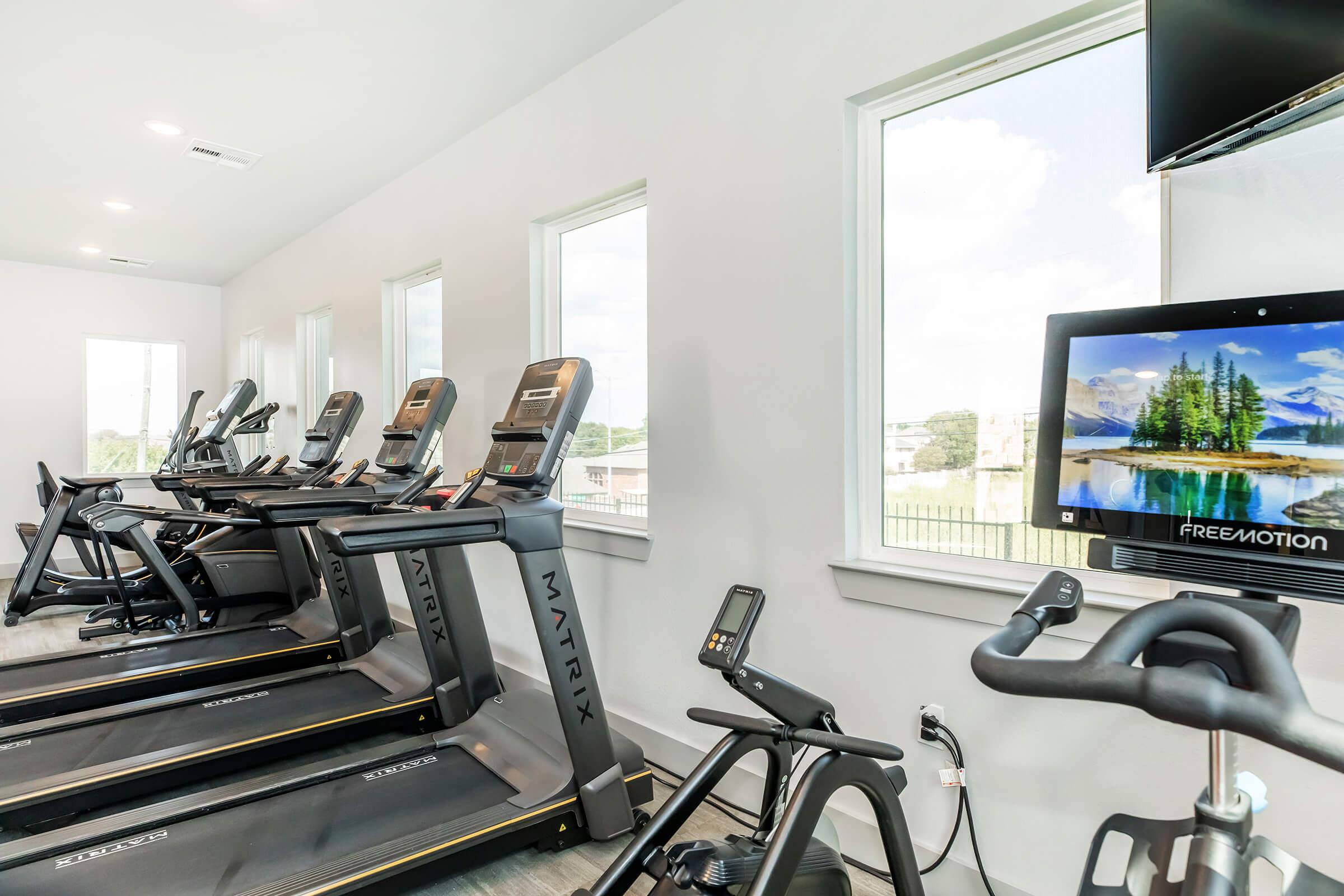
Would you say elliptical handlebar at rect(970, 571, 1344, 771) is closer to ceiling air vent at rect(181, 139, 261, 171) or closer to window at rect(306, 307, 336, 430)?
ceiling air vent at rect(181, 139, 261, 171)

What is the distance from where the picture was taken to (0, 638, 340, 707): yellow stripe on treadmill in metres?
2.87

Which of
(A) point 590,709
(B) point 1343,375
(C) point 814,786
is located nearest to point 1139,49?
(B) point 1343,375

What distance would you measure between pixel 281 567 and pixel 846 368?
3588 mm

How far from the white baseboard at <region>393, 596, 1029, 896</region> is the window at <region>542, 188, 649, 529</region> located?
2.57 ft

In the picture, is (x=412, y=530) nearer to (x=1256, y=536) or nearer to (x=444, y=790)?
(x=444, y=790)

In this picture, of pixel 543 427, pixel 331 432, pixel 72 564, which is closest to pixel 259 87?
pixel 331 432

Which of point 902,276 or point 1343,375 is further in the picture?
point 902,276

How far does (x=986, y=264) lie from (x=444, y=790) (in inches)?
84.9

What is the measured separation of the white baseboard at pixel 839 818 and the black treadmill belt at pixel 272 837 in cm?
63

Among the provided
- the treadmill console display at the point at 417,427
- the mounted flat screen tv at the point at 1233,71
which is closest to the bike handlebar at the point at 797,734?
the mounted flat screen tv at the point at 1233,71

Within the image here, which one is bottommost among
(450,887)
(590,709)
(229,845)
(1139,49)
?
(450,887)

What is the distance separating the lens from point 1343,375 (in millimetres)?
973

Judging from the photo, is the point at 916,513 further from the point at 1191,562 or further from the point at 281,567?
the point at 281,567

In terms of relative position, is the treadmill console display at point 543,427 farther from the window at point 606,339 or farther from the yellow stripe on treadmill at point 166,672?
the yellow stripe on treadmill at point 166,672
